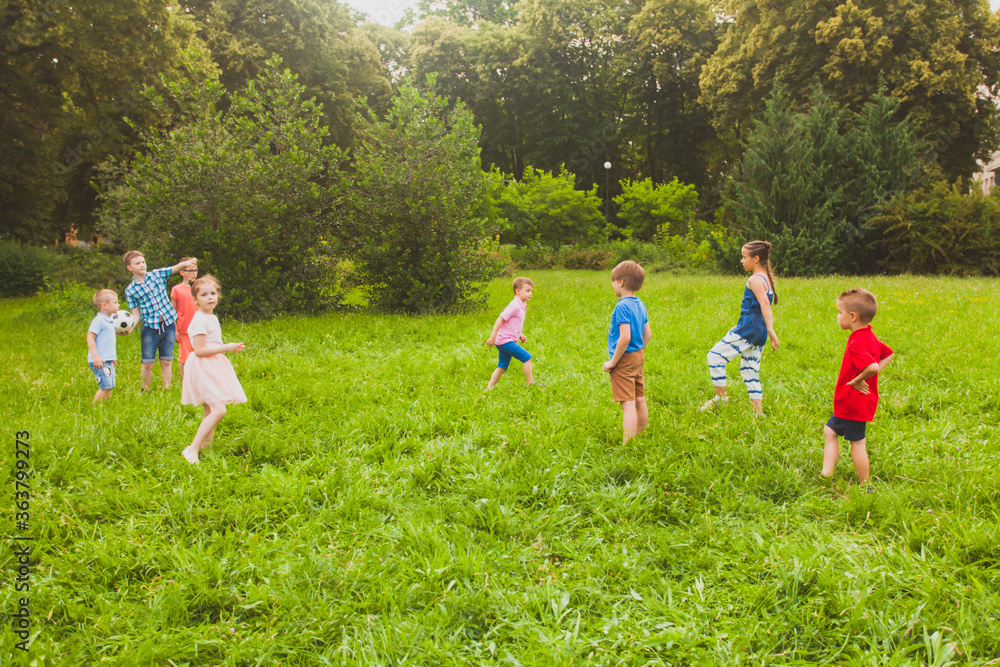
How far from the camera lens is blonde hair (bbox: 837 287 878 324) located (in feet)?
12.5

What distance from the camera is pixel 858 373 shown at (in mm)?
3824

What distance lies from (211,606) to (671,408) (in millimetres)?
4439

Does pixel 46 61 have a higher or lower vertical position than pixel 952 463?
higher

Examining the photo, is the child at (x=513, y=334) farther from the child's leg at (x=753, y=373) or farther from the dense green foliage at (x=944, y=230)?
the dense green foliage at (x=944, y=230)

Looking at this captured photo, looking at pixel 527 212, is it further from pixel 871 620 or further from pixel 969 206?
pixel 871 620

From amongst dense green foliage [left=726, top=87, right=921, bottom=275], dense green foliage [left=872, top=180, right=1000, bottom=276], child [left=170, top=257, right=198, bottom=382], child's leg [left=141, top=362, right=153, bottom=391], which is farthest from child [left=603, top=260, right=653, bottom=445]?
dense green foliage [left=872, top=180, right=1000, bottom=276]

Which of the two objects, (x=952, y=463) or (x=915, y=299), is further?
(x=915, y=299)

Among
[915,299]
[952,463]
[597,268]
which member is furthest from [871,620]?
[597,268]

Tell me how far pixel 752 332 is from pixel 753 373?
43 centimetres

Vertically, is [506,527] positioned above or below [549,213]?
below

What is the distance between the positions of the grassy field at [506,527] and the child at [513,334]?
32cm

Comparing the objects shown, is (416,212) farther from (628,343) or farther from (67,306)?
(628,343)

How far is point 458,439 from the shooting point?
5.03 meters

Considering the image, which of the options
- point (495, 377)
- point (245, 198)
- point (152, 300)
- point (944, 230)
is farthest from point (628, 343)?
point (944, 230)
